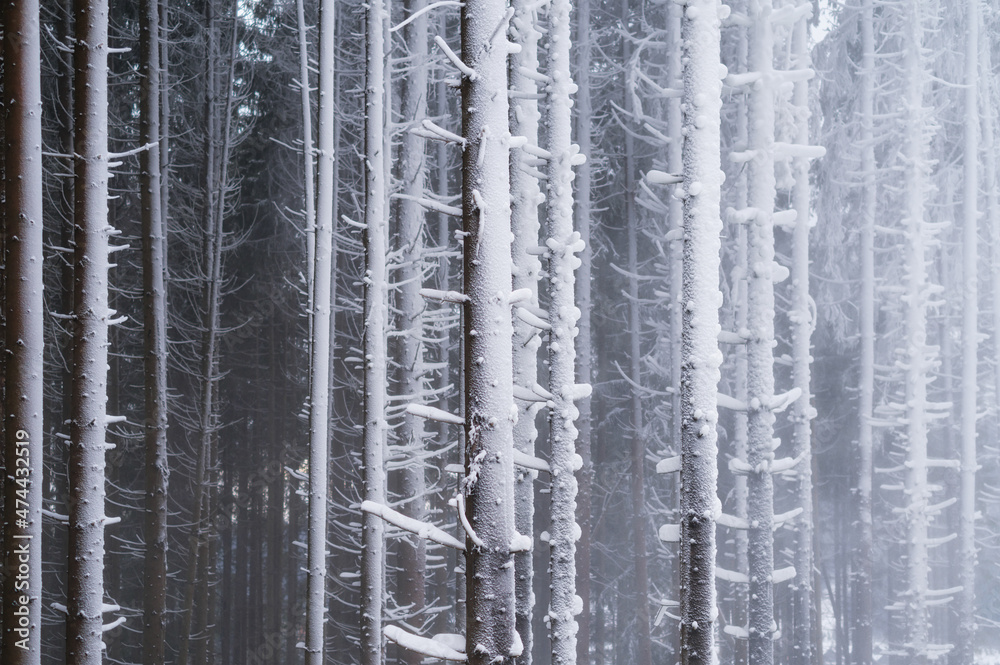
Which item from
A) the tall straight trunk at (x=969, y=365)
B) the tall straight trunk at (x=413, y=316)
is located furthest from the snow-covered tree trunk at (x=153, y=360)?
the tall straight trunk at (x=969, y=365)

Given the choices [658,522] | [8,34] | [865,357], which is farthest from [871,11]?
[8,34]

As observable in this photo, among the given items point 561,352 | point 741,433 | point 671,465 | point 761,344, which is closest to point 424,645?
point 671,465

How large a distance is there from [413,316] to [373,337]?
1587 millimetres

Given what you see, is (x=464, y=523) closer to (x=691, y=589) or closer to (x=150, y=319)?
(x=691, y=589)

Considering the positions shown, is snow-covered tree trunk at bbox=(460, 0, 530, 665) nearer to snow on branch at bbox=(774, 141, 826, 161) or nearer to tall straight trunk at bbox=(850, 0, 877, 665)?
snow on branch at bbox=(774, 141, 826, 161)

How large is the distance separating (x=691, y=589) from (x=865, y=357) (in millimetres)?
10859

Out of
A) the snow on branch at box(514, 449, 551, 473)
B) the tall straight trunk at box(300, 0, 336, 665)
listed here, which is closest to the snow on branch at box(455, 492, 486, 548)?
the snow on branch at box(514, 449, 551, 473)

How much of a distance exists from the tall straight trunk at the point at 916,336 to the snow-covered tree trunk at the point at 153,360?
11449 millimetres

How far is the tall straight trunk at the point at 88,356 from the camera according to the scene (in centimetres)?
523

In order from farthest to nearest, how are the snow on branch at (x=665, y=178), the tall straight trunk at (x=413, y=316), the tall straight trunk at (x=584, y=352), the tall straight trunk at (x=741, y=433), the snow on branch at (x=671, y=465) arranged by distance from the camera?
the tall straight trunk at (x=584, y=352) → the tall straight trunk at (x=741, y=433) → the tall straight trunk at (x=413, y=316) → the snow on branch at (x=671, y=465) → the snow on branch at (x=665, y=178)

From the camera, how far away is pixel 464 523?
3838 mm

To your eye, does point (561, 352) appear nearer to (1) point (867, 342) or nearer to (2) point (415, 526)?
(2) point (415, 526)

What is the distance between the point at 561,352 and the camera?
6.13 meters

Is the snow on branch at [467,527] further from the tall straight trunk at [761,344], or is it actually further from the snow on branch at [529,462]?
the tall straight trunk at [761,344]
